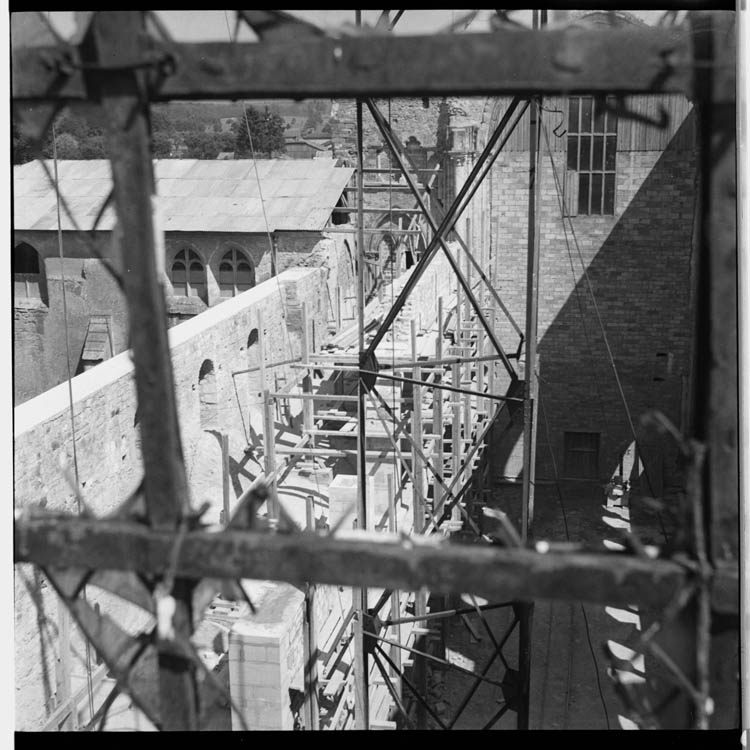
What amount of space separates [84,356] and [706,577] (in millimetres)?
14524

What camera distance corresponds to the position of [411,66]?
344 centimetres

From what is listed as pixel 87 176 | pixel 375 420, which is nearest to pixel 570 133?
pixel 375 420

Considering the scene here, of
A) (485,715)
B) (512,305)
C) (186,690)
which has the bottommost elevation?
(485,715)

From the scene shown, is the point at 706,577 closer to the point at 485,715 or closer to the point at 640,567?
the point at 640,567

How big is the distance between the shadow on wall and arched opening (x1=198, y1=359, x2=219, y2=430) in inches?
214

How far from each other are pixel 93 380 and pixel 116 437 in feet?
1.89

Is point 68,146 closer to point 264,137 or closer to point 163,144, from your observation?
point 163,144

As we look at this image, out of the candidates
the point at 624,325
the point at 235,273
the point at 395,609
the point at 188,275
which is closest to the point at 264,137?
the point at 188,275

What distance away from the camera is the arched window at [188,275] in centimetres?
2141

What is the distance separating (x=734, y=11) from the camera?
451cm

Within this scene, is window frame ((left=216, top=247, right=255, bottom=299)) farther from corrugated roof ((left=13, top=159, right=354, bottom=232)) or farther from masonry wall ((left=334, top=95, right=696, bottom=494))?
masonry wall ((left=334, top=95, right=696, bottom=494))

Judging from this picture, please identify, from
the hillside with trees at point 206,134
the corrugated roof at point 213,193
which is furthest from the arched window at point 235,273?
the hillside with trees at point 206,134

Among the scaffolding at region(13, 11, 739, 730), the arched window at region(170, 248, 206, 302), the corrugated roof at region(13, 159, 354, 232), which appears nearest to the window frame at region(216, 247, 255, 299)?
the arched window at region(170, 248, 206, 302)

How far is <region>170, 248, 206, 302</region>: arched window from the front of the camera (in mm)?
21406
